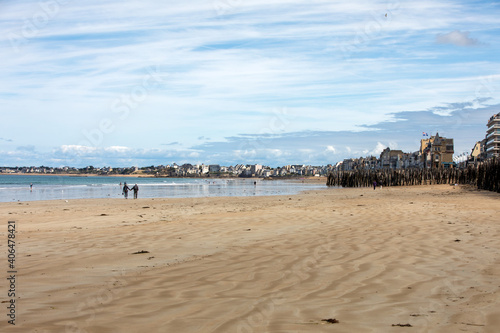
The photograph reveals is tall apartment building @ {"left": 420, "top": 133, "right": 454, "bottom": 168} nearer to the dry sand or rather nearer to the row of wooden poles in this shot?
the row of wooden poles

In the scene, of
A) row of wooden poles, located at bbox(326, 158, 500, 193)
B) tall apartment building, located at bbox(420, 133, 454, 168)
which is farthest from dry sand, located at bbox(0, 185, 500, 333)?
tall apartment building, located at bbox(420, 133, 454, 168)

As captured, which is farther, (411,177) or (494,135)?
(494,135)

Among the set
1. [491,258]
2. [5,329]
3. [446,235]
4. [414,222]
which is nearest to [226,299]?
[5,329]

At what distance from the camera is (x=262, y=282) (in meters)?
5.17

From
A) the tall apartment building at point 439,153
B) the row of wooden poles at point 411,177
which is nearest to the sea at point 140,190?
the row of wooden poles at point 411,177

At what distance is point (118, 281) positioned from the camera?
17.6 ft

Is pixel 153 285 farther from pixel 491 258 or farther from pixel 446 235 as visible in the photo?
pixel 446 235

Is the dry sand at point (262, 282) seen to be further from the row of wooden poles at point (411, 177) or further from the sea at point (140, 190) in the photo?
the row of wooden poles at point (411, 177)

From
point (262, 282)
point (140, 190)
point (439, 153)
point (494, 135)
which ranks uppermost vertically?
point (494, 135)

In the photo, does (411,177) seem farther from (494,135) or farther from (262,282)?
(262,282)

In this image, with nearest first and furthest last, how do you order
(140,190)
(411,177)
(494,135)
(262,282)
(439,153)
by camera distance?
(262,282) < (140,190) < (411,177) < (494,135) < (439,153)

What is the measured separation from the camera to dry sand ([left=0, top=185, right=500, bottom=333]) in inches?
148

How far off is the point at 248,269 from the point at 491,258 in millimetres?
3689

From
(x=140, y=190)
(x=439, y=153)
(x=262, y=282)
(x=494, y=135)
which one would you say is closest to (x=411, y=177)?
(x=494, y=135)
